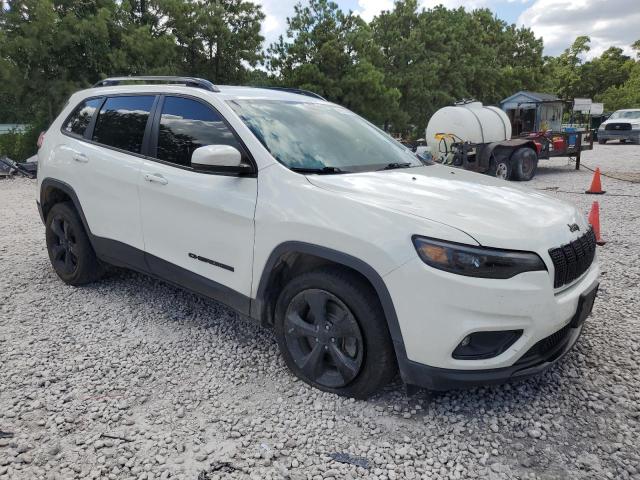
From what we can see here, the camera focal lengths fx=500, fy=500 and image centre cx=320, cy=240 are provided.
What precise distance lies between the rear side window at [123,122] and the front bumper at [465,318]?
244 cm

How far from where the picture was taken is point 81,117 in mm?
4469

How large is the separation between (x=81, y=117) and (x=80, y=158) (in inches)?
18.7

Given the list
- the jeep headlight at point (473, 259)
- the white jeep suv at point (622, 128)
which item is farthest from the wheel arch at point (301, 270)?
the white jeep suv at point (622, 128)

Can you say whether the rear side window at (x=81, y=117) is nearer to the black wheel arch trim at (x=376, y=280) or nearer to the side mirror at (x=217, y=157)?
the side mirror at (x=217, y=157)

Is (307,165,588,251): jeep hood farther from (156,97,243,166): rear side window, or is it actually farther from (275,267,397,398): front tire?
(156,97,243,166): rear side window

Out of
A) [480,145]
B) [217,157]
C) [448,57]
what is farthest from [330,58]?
[217,157]

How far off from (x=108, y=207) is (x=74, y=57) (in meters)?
14.1

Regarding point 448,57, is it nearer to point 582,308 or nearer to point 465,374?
point 582,308

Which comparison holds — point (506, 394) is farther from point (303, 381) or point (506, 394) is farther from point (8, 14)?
point (8, 14)

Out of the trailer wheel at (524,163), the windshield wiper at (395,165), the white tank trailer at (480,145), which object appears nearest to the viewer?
the windshield wiper at (395,165)

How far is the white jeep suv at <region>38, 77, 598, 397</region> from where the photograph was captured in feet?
7.79

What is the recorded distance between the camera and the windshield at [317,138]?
3.13 meters

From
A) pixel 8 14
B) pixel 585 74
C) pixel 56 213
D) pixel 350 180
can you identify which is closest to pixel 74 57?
pixel 8 14

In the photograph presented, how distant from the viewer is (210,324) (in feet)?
12.7
